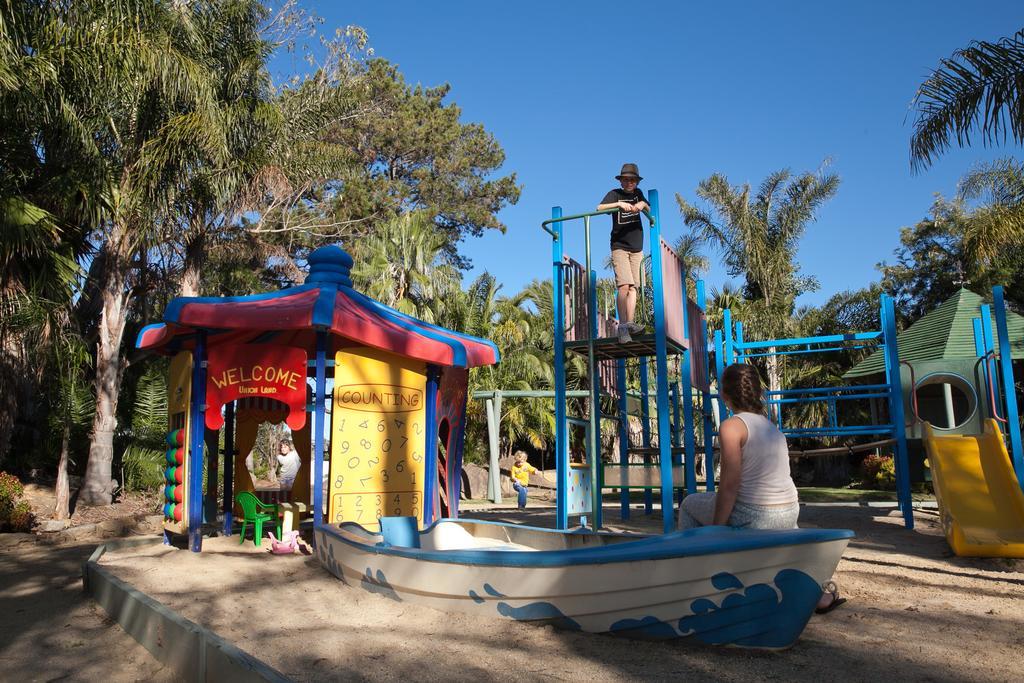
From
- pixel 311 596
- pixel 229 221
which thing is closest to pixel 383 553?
pixel 311 596

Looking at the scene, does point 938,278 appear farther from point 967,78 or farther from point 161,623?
point 161,623

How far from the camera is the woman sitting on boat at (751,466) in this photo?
438cm

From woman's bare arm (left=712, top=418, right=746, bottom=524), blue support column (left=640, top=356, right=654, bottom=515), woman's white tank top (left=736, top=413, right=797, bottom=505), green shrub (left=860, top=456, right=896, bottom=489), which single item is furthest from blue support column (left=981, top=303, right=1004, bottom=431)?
green shrub (left=860, top=456, right=896, bottom=489)

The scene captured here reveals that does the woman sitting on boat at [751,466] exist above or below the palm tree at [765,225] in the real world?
below

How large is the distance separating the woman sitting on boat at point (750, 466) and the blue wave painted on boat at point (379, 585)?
252cm

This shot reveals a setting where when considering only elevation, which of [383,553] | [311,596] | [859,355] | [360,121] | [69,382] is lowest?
[311,596]

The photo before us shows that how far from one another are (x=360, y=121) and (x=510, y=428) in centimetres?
1589

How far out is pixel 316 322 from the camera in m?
8.23

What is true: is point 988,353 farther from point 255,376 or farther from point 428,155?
point 428,155

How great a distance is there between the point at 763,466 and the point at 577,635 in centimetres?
148

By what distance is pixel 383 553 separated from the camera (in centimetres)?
578

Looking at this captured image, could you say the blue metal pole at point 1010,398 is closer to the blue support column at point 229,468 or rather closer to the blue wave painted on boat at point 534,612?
the blue wave painted on boat at point 534,612

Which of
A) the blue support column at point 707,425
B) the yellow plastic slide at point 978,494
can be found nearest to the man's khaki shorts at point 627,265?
the blue support column at point 707,425

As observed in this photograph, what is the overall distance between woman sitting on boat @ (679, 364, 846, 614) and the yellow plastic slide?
A: 420 centimetres
